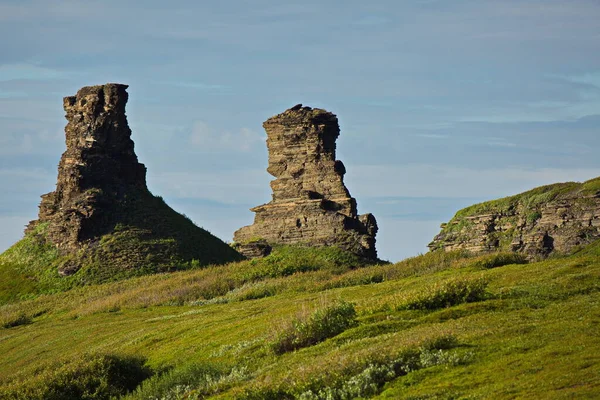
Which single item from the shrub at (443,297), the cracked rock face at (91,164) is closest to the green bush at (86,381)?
the shrub at (443,297)

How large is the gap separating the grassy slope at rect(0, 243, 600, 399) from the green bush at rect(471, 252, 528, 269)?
0.26 m

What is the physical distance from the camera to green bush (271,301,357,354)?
35.8 metres

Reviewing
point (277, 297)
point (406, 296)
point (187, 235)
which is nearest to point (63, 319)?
point (277, 297)

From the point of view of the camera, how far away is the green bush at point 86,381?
3725 centimetres

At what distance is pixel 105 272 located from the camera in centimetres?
8700

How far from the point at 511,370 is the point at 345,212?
79.7 meters

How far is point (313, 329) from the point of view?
3606cm

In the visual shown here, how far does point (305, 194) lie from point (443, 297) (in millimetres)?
70344

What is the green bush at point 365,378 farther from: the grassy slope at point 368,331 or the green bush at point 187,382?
the green bush at point 187,382

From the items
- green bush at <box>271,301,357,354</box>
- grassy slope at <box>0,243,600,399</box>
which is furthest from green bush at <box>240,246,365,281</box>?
green bush at <box>271,301,357,354</box>

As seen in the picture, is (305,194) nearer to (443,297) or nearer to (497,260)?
(497,260)

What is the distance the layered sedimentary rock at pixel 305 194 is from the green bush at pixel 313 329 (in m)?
62.4

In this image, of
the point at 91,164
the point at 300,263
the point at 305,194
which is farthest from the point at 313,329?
the point at 305,194

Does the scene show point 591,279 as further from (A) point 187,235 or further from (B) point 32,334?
(A) point 187,235
